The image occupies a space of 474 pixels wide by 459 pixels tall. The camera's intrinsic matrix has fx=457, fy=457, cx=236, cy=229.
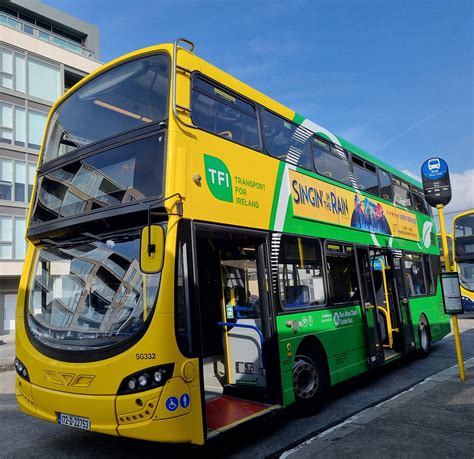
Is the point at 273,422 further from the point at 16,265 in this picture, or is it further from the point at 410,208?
the point at 16,265

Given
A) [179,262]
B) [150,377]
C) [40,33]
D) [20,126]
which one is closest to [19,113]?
[20,126]

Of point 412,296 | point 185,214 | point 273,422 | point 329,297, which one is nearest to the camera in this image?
point 185,214

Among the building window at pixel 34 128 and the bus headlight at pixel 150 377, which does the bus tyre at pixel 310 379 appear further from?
the building window at pixel 34 128

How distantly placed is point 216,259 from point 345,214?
9.14ft

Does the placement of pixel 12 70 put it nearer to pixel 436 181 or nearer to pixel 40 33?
pixel 40 33

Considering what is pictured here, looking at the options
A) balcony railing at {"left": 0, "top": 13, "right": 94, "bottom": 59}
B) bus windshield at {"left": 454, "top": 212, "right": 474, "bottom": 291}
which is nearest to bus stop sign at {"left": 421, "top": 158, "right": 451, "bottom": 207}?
bus windshield at {"left": 454, "top": 212, "right": 474, "bottom": 291}

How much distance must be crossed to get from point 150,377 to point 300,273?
2.96 meters

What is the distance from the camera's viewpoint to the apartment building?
24031mm

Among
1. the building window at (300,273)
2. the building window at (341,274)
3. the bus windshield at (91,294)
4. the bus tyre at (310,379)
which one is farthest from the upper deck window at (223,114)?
the bus tyre at (310,379)

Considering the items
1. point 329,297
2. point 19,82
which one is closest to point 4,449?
point 329,297

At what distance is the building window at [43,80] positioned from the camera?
26172 mm

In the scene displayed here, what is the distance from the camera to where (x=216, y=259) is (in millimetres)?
6312

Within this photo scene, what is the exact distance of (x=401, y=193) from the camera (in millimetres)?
10922

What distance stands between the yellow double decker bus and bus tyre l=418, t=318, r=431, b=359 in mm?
3036
